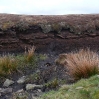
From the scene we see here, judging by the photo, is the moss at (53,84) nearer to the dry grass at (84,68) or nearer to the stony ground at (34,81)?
the stony ground at (34,81)

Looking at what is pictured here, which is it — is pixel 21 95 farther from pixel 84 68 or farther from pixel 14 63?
pixel 14 63

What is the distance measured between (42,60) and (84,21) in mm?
3304

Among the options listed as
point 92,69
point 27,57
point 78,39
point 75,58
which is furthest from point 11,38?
→ point 92,69

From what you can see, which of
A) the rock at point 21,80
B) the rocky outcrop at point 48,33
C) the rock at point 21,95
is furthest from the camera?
the rocky outcrop at point 48,33

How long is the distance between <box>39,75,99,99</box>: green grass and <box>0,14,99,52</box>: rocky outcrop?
16.2 ft

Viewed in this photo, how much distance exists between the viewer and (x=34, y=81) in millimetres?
9336

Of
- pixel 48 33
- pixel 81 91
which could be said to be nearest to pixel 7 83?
pixel 81 91

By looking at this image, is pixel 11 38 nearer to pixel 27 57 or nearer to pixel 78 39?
pixel 27 57

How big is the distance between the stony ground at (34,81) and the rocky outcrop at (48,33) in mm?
1809

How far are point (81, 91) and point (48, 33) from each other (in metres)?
5.98

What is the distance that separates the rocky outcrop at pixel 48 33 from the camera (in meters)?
12.3

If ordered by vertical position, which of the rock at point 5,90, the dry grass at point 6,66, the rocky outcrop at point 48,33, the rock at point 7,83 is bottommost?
the rock at point 5,90

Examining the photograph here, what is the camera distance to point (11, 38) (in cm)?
1223

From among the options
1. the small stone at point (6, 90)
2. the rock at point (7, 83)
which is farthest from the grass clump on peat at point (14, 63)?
the small stone at point (6, 90)
